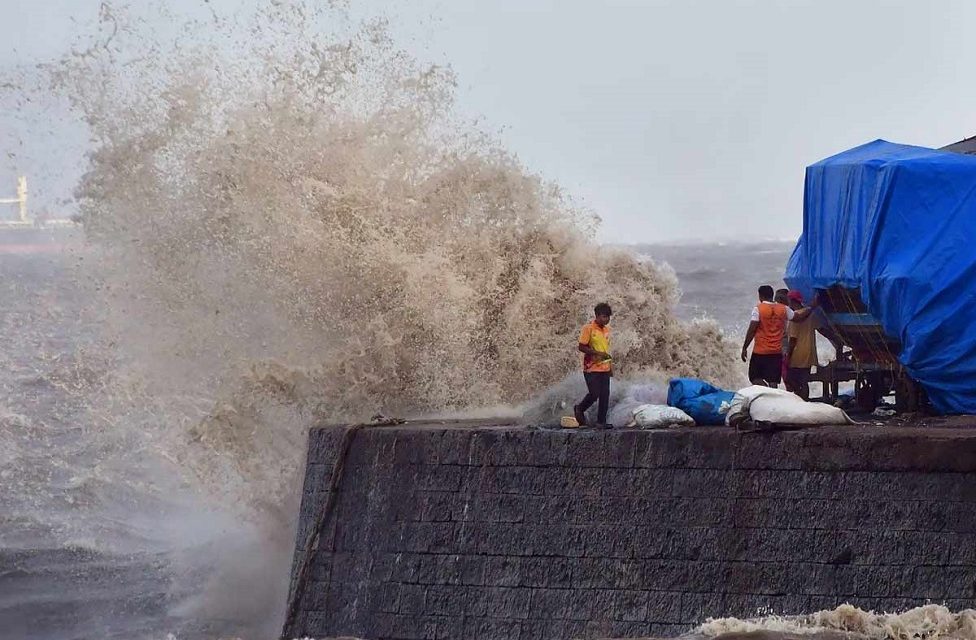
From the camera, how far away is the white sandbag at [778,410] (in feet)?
25.0

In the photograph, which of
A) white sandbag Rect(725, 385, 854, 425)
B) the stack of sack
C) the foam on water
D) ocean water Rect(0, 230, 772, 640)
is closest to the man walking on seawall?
the stack of sack

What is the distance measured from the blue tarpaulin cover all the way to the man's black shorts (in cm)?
62

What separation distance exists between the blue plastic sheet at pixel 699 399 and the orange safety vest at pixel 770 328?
1.26 m

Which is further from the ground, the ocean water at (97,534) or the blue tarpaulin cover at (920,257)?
the blue tarpaulin cover at (920,257)

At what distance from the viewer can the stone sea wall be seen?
709 centimetres

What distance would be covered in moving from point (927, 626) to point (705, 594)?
3.67 ft

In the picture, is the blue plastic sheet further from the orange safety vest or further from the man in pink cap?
the man in pink cap

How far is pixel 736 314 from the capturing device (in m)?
29.1

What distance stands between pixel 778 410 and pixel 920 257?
4.84 feet

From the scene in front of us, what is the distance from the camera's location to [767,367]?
948cm

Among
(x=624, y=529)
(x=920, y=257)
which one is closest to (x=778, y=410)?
(x=624, y=529)

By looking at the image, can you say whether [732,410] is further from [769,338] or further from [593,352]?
[769,338]

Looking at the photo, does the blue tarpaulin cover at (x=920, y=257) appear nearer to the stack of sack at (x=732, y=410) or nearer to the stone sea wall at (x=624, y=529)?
the stack of sack at (x=732, y=410)

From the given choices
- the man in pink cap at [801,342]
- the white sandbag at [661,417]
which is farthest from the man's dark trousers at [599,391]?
the man in pink cap at [801,342]
